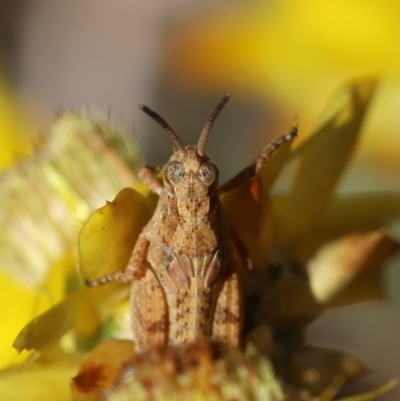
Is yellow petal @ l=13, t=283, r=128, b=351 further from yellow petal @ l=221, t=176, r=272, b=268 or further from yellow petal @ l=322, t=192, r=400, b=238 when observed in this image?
yellow petal @ l=322, t=192, r=400, b=238

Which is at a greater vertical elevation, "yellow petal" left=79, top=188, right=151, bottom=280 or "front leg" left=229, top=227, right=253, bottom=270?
"yellow petal" left=79, top=188, right=151, bottom=280

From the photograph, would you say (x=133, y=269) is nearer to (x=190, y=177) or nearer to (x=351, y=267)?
(x=190, y=177)

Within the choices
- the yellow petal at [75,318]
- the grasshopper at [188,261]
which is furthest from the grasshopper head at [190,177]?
the yellow petal at [75,318]

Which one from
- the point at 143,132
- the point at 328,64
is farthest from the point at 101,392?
the point at 143,132

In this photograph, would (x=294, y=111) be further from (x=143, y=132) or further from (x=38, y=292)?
(x=38, y=292)

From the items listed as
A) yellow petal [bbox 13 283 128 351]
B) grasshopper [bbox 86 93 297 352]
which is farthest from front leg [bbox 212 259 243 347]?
yellow petal [bbox 13 283 128 351]

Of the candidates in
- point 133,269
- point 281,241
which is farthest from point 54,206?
point 281,241

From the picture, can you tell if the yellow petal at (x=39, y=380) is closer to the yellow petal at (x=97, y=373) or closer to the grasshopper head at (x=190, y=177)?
the yellow petal at (x=97, y=373)
